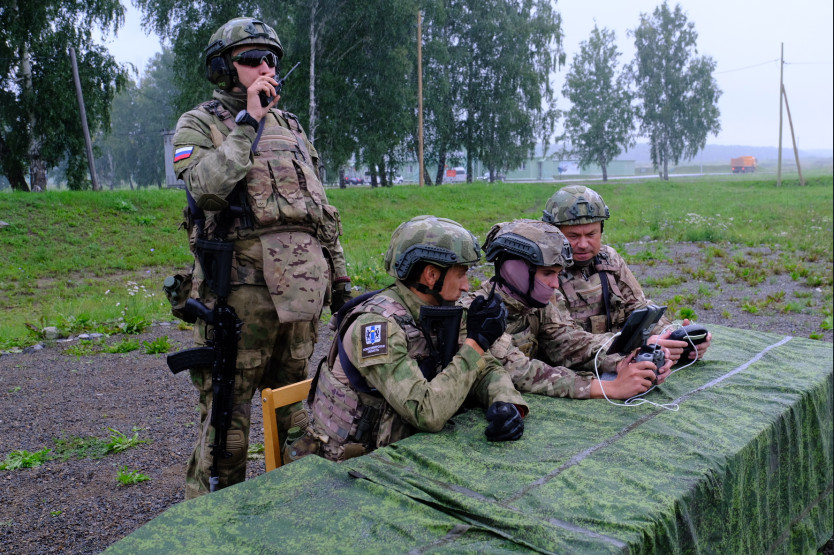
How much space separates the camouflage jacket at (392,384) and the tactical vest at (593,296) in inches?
47.0

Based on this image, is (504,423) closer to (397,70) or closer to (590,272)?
(590,272)

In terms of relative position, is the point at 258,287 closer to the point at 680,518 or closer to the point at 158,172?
the point at 680,518

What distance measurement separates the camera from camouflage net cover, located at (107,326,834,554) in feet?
5.58

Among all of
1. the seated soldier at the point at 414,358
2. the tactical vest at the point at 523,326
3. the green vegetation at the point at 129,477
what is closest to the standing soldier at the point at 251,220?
the seated soldier at the point at 414,358

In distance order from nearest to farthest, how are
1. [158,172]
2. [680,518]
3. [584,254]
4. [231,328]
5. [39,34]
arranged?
[680,518]
[231,328]
[584,254]
[39,34]
[158,172]

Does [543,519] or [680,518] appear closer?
[543,519]

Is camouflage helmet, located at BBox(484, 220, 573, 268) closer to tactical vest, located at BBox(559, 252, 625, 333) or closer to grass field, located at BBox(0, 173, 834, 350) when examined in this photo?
tactical vest, located at BBox(559, 252, 625, 333)

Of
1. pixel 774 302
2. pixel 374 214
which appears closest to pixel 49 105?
pixel 374 214

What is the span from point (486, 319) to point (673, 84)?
4679 centimetres

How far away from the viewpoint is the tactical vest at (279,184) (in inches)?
118

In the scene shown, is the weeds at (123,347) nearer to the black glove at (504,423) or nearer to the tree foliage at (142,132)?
the black glove at (504,423)

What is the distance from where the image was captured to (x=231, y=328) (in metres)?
2.93

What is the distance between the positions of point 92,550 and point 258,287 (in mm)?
1438

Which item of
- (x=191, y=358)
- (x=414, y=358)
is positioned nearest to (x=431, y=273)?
(x=414, y=358)
